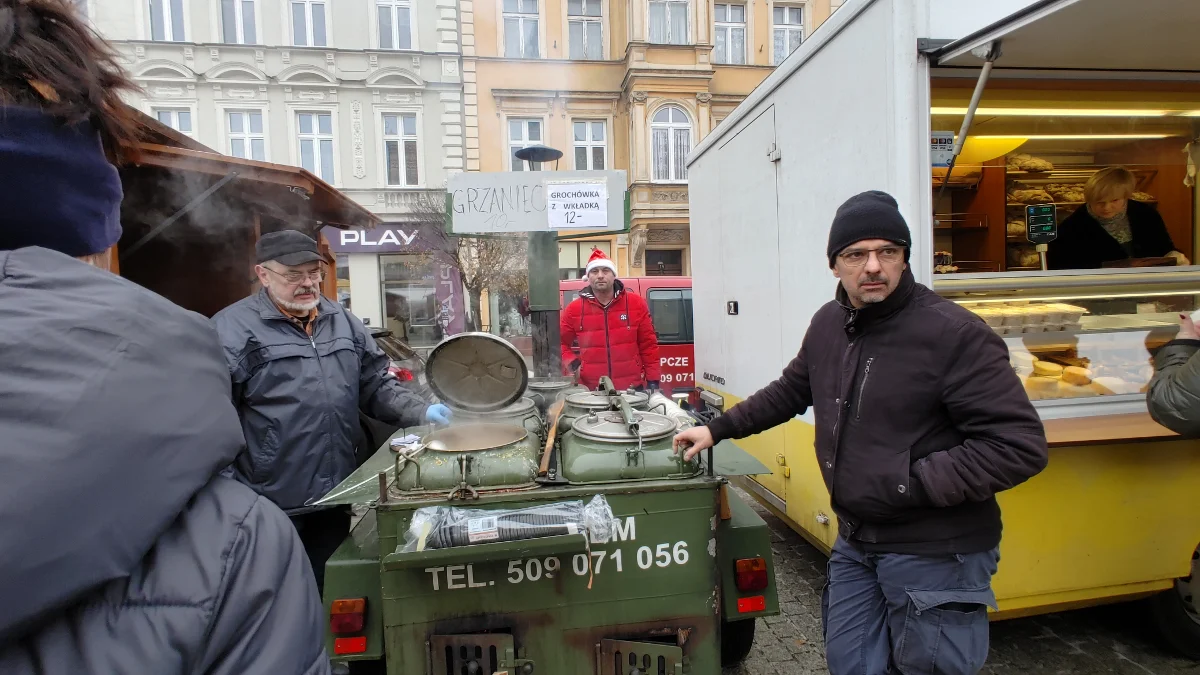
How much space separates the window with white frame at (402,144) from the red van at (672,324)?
3.43 metres

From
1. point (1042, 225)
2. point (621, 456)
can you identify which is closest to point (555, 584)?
point (621, 456)

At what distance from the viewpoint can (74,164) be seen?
0.70 meters

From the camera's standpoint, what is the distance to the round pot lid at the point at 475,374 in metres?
2.93

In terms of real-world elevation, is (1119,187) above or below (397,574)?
above

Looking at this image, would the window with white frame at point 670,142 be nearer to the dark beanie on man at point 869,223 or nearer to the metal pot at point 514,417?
the metal pot at point 514,417

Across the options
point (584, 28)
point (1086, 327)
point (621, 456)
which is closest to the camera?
point (621, 456)

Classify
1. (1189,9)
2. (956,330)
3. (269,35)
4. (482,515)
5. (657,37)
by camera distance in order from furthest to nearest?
(657,37) < (269,35) < (1189,9) < (482,515) < (956,330)

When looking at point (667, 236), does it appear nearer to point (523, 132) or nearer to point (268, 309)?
point (523, 132)

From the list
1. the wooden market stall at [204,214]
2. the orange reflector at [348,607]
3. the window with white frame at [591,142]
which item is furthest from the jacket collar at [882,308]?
the window with white frame at [591,142]

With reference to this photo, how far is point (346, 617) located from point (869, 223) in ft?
7.69

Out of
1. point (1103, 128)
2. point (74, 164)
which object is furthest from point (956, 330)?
point (1103, 128)

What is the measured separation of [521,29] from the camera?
21.9 feet

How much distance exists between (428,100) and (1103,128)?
754 centimetres

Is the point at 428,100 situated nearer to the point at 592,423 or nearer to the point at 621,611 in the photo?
the point at 592,423
